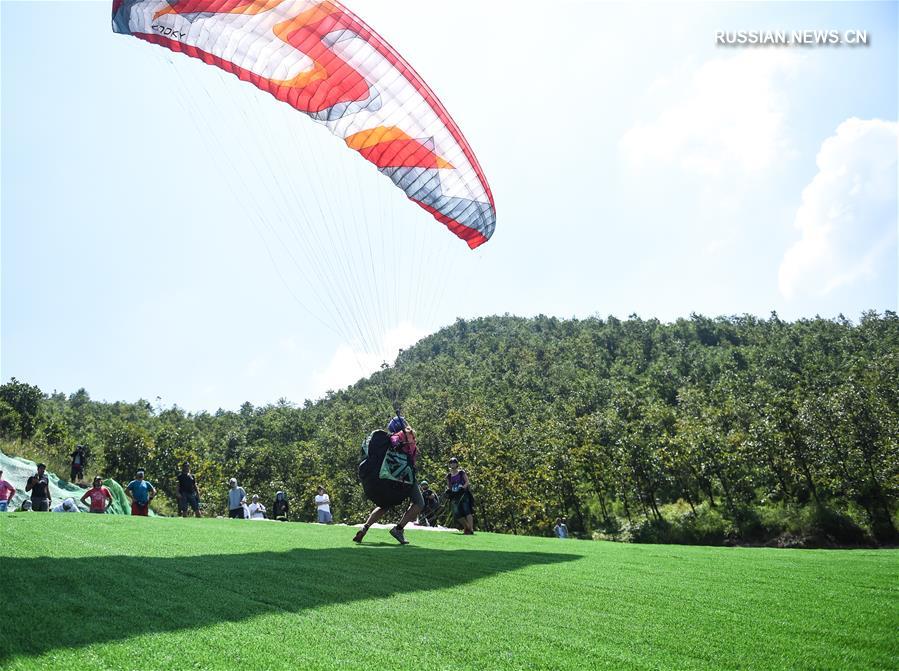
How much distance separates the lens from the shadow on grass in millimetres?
4004

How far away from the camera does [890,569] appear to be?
696 cm

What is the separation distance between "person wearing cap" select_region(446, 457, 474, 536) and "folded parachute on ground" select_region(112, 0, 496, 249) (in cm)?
586

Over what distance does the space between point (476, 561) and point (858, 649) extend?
15.0ft

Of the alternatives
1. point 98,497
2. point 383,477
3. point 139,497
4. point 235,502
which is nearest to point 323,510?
point 235,502

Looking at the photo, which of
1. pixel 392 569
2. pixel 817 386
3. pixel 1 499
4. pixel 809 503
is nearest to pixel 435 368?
pixel 817 386

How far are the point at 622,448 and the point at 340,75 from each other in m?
44.8

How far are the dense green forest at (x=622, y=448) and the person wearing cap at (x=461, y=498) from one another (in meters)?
7.58

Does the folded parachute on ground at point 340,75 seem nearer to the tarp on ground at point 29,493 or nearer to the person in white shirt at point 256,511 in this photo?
the person in white shirt at point 256,511

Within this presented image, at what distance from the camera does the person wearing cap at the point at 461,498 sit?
42.9 ft

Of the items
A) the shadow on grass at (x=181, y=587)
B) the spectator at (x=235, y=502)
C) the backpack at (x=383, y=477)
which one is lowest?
the spectator at (x=235, y=502)

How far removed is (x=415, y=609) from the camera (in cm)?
489

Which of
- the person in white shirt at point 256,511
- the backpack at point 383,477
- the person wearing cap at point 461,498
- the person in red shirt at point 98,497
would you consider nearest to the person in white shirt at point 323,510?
the person in white shirt at point 256,511

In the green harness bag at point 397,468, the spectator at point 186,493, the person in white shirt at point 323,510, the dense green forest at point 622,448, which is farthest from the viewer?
the dense green forest at point 622,448

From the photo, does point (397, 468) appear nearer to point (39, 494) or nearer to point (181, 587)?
point (181, 587)
